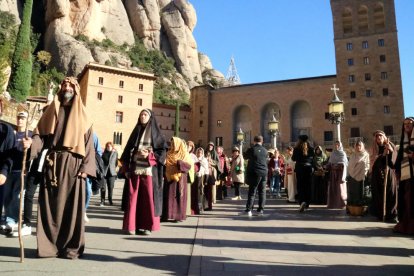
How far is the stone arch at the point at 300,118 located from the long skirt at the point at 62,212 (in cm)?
5274

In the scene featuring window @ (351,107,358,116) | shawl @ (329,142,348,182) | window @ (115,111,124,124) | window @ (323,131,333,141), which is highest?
window @ (351,107,358,116)

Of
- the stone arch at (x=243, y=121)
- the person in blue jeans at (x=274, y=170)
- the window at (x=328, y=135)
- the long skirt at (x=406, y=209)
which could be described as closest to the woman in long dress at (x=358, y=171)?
the long skirt at (x=406, y=209)

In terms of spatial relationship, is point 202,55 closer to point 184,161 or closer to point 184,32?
point 184,32

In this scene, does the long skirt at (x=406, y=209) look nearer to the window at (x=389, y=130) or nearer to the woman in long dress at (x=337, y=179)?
the woman in long dress at (x=337, y=179)

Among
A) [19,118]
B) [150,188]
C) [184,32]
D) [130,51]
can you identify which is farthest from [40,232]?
[184,32]

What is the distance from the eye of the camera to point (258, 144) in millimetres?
8836

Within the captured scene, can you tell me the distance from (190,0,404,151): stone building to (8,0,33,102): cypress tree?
104 feet

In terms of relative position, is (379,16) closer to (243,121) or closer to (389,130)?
(389,130)

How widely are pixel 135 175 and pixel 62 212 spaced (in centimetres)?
185

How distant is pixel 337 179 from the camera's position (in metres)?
9.96

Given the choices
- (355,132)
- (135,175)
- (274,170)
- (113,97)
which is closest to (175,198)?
(135,175)

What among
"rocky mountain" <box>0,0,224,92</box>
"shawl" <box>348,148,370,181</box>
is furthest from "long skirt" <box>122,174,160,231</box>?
"rocky mountain" <box>0,0,224,92</box>

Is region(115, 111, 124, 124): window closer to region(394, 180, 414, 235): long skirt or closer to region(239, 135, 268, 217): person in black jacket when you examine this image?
region(239, 135, 268, 217): person in black jacket

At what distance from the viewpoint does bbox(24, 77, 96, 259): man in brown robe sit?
4012 mm
